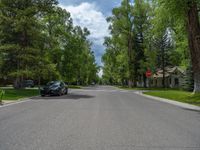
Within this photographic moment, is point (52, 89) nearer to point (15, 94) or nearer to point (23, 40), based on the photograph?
point (15, 94)

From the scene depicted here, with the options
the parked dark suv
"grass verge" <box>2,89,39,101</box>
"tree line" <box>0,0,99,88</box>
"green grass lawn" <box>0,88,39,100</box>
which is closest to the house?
"tree line" <box>0,0,99,88</box>

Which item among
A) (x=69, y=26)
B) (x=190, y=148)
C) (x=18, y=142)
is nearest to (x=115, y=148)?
(x=190, y=148)

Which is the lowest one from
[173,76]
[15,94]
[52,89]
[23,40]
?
[15,94]

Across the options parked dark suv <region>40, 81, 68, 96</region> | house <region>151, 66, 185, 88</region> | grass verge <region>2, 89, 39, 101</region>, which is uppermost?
house <region>151, 66, 185, 88</region>

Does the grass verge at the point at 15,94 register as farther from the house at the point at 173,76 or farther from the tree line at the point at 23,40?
the house at the point at 173,76

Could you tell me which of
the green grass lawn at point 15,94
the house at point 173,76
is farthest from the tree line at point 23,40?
the house at point 173,76

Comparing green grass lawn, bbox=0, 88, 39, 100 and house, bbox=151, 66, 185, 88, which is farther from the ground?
house, bbox=151, 66, 185, 88

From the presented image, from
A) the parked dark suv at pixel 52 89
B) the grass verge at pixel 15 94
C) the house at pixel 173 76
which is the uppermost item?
the house at pixel 173 76

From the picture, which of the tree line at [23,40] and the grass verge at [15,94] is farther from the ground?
the tree line at [23,40]

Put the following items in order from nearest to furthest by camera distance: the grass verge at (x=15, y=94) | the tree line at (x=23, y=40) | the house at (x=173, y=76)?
the grass verge at (x=15, y=94)
the tree line at (x=23, y=40)
the house at (x=173, y=76)

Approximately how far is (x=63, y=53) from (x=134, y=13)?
1719 centimetres

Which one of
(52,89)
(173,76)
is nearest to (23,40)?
(52,89)

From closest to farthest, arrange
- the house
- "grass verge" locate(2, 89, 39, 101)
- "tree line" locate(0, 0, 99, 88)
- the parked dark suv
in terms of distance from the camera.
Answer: "grass verge" locate(2, 89, 39, 101), the parked dark suv, "tree line" locate(0, 0, 99, 88), the house

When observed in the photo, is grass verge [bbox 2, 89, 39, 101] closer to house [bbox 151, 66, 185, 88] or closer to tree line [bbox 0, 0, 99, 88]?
tree line [bbox 0, 0, 99, 88]
